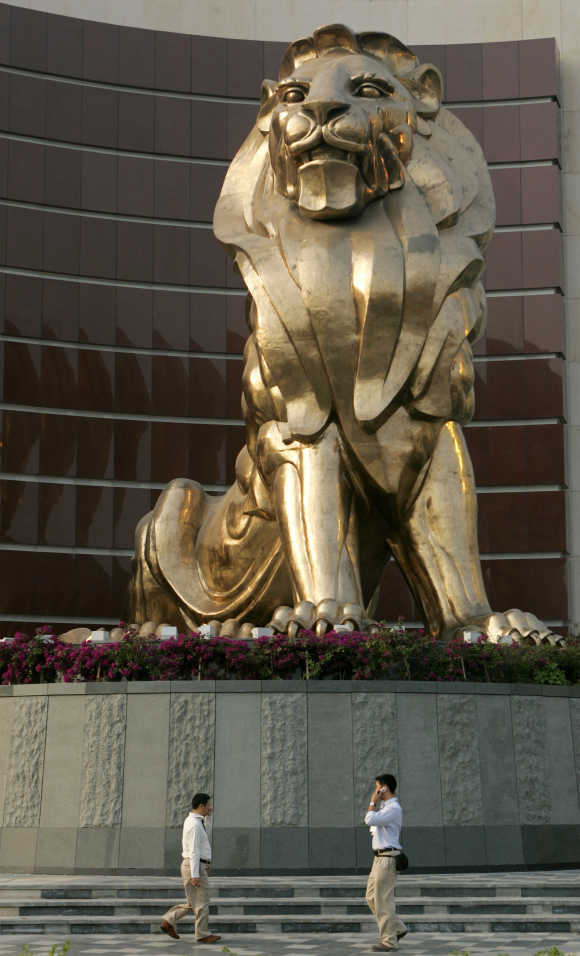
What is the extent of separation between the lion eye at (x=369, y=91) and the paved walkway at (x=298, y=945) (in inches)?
222

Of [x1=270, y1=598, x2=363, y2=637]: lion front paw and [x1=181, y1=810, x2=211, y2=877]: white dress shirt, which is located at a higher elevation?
[x1=270, y1=598, x2=363, y2=637]: lion front paw

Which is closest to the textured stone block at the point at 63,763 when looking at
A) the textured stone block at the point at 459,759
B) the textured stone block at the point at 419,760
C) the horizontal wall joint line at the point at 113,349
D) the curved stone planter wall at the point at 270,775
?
the curved stone planter wall at the point at 270,775

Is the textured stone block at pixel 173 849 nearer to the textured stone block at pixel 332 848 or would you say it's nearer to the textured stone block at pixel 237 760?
the textured stone block at pixel 237 760

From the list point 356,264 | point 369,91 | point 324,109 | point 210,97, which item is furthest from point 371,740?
point 210,97

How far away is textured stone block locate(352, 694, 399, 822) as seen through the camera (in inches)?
325

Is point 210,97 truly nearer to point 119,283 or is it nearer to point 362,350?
point 119,283

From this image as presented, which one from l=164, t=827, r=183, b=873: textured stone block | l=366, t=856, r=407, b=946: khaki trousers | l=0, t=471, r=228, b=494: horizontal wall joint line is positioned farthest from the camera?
l=0, t=471, r=228, b=494: horizontal wall joint line

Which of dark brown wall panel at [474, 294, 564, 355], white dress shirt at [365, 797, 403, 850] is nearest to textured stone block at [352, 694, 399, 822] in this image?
white dress shirt at [365, 797, 403, 850]

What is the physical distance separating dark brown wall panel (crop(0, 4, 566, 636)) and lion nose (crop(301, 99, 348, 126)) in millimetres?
8610

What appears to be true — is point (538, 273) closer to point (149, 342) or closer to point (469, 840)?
point (149, 342)

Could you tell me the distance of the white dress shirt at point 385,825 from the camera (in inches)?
253

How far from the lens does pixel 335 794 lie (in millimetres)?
8211

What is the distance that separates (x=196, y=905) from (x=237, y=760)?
1.93 metres

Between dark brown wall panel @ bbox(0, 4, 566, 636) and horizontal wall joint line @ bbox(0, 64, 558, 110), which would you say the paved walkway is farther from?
horizontal wall joint line @ bbox(0, 64, 558, 110)
